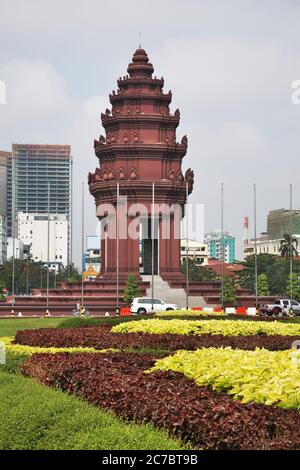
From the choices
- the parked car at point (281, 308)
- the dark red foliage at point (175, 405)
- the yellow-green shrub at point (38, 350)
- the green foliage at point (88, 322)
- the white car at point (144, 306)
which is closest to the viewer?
the dark red foliage at point (175, 405)

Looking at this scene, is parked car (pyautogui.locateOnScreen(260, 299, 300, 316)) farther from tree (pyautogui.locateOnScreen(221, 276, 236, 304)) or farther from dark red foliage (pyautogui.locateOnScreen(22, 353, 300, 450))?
dark red foliage (pyautogui.locateOnScreen(22, 353, 300, 450))

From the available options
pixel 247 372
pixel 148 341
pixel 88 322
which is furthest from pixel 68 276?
pixel 247 372

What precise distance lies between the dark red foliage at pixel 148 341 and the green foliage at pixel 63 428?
881 cm

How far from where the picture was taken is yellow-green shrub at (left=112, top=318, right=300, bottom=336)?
82.2ft

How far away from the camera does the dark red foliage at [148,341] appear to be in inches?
821

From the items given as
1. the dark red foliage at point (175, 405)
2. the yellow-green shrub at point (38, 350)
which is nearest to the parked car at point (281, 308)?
the yellow-green shrub at point (38, 350)

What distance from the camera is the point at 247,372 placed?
11383 mm

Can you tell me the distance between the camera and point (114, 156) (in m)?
67.2

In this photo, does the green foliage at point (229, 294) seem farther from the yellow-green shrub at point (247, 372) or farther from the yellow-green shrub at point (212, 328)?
the yellow-green shrub at point (247, 372)

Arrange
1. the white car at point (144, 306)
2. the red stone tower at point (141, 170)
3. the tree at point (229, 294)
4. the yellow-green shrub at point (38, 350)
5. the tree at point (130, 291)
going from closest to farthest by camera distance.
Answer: the yellow-green shrub at point (38, 350)
the white car at point (144, 306)
the tree at point (130, 291)
the tree at point (229, 294)
the red stone tower at point (141, 170)

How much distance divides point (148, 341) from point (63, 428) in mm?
11658

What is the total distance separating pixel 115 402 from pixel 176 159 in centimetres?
5624

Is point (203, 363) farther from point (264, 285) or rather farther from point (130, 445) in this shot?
point (264, 285)

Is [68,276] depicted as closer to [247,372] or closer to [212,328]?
[212,328]
